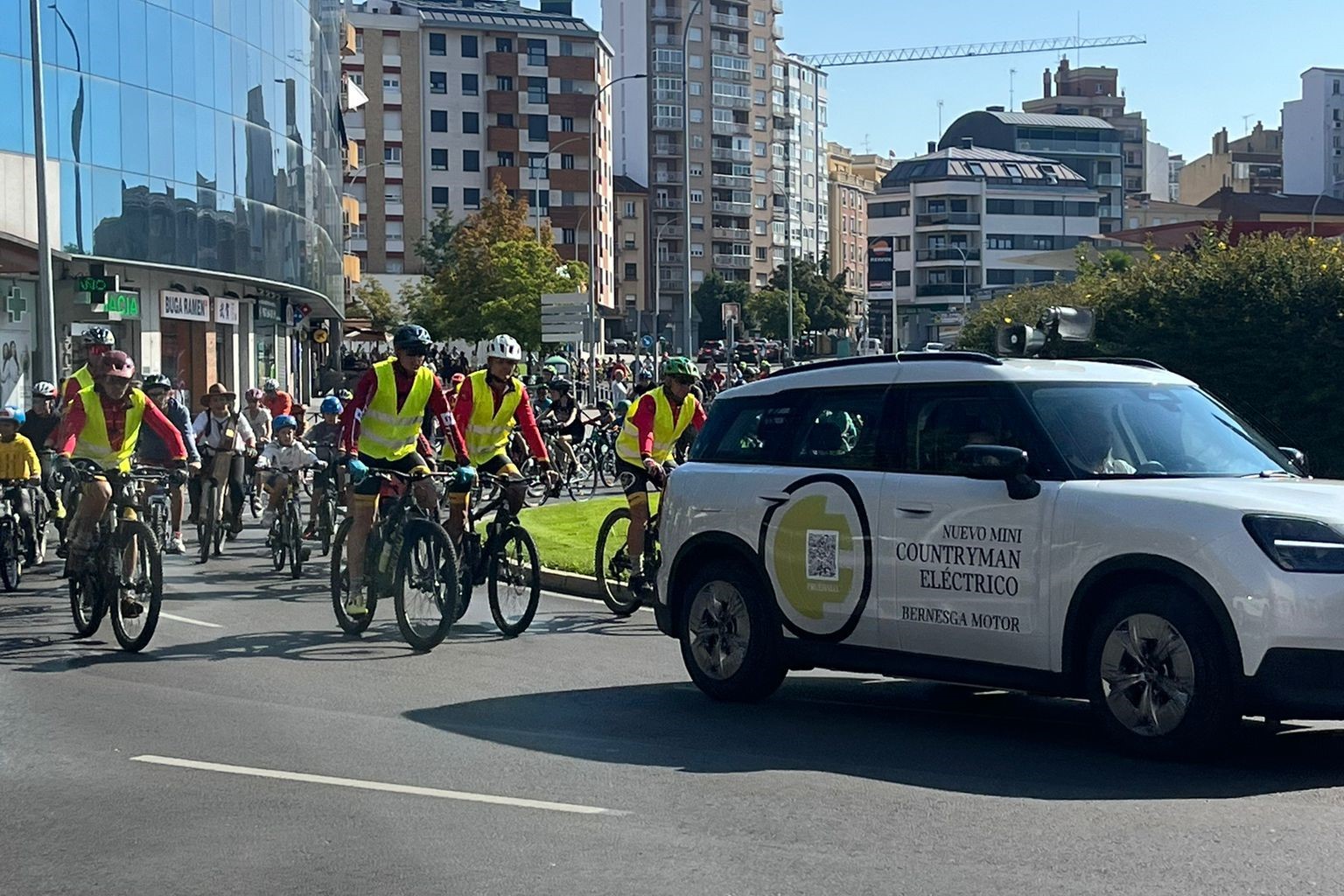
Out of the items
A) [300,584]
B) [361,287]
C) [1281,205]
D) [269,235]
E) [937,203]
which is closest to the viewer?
[300,584]

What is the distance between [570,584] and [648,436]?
104 inches

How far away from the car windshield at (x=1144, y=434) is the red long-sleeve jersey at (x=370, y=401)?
5.05 metres

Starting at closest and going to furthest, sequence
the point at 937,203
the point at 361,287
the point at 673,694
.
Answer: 1. the point at 673,694
2. the point at 361,287
3. the point at 937,203

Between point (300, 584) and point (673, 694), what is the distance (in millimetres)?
7263

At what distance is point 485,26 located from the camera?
117 meters

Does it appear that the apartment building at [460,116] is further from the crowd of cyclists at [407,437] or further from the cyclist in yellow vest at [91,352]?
the cyclist in yellow vest at [91,352]

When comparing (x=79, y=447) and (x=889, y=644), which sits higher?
(x=79, y=447)

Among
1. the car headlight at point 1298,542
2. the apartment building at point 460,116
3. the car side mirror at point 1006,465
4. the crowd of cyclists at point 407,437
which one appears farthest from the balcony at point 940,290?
the car headlight at point 1298,542

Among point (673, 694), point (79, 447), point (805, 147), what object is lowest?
point (673, 694)

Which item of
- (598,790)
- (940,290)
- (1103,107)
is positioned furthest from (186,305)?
(1103,107)

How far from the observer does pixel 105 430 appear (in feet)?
42.0

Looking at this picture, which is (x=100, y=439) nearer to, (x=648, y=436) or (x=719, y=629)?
(x=648, y=436)

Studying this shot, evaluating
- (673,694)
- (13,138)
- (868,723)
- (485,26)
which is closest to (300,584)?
(673,694)

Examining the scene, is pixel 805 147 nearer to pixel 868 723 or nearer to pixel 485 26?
pixel 485 26
